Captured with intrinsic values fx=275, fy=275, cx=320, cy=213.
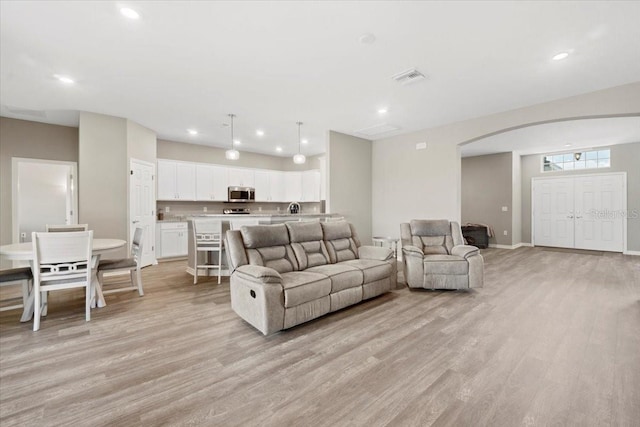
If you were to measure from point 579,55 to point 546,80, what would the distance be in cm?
58

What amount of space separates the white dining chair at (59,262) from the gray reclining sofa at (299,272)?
147 centimetres

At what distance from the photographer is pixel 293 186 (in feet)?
27.8

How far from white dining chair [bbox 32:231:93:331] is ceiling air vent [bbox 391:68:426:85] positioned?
13.1 feet

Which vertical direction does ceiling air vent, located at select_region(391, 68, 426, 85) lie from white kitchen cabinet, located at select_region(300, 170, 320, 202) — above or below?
above

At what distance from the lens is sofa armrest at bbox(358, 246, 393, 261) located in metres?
3.89

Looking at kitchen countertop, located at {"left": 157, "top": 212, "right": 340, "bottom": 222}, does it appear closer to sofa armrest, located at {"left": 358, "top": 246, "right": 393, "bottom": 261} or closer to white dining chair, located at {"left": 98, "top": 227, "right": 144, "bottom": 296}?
white dining chair, located at {"left": 98, "top": 227, "right": 144, "bottom": 296}

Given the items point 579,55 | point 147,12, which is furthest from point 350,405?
point 579,55

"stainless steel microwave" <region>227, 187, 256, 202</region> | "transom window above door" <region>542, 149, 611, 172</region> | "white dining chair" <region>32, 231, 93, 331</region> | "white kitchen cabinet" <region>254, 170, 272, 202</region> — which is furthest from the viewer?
"white kitchen cabinet" <region>254, 170, 272, 202</region>

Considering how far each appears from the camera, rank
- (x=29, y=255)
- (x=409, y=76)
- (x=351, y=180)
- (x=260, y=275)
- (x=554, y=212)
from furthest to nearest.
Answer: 1. (x=554, y=212)
2. (x=351, y=180)
3. (x=409, y=76)
4. (x=29, y=255)
5. (x=260, y=275)

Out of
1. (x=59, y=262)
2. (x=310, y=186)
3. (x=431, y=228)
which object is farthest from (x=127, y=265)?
(x=310, y=186)

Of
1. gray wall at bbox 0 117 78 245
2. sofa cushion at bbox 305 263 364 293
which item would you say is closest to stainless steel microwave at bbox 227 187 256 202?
gray wall at bbox 0 117 78 245

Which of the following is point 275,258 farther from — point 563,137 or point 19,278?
point 563,137

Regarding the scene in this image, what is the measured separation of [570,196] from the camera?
7852mm

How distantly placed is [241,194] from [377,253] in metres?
4.66
